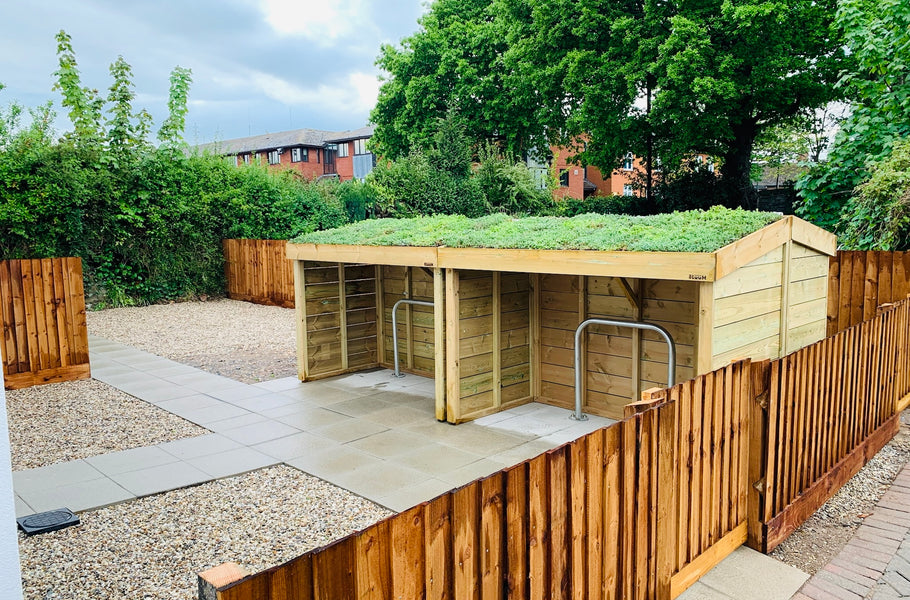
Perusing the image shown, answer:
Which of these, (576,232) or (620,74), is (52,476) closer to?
(576,232)

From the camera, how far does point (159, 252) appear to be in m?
16.2

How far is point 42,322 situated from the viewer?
330 inches

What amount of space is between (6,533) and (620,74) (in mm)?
21633

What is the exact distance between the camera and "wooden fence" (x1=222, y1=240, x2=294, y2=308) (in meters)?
15.5

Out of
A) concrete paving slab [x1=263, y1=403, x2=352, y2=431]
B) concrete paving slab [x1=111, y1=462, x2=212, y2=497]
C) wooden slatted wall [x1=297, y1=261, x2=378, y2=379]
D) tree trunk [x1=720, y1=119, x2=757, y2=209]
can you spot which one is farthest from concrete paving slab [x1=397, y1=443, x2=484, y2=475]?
tree trunk [x1=720, y1=119, x2=757, y2=209]

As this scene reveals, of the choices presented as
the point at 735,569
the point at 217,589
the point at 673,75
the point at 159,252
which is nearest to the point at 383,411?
the point at 735,569

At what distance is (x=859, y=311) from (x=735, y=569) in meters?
5.94

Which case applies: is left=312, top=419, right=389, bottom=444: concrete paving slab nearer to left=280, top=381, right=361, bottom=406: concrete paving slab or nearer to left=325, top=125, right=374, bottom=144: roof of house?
left=280, top=381, right=361, bottom=406: concrete paving slab

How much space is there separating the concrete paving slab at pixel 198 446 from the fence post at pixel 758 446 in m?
4.41

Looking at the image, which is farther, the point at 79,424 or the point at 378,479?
the point at 79,424

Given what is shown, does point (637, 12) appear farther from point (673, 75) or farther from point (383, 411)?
point (383, 411)

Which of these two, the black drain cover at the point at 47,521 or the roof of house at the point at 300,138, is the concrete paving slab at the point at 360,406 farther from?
the roof of house at the point at 300,138

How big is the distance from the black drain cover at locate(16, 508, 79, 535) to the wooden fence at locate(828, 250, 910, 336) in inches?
327

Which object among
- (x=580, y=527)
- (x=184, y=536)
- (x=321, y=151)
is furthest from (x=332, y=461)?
(x=321, y=151)
